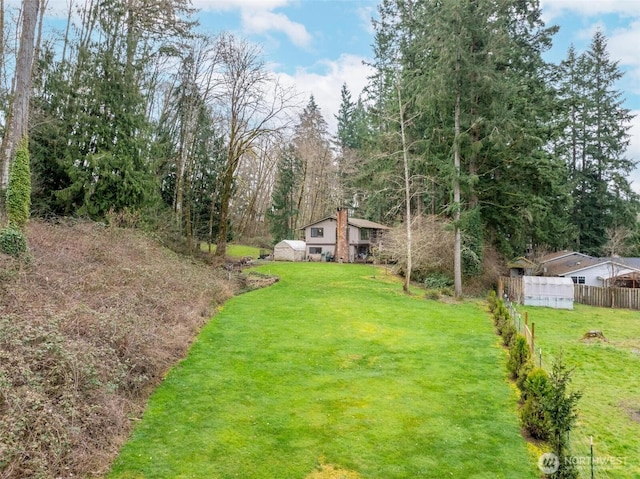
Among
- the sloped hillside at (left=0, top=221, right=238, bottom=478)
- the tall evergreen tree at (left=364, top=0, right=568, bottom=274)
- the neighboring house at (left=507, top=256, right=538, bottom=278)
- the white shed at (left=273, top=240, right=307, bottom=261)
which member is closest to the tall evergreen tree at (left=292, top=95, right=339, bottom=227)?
the white shed at (left=273, top=240, right=307, bottom=261)

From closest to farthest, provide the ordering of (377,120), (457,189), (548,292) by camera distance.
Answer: (457,189)
(548,292)
(377,120)

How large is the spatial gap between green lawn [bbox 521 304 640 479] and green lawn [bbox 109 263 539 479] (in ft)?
4.14

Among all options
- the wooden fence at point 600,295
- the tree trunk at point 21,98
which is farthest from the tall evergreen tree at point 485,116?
the tree trunk at point 21,98

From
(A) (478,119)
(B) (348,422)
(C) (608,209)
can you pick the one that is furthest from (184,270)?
(C) (608,209)

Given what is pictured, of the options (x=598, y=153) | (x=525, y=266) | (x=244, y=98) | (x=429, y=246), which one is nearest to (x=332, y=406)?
(x=429, y=246)

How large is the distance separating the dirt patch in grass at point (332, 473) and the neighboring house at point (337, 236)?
28985 mm

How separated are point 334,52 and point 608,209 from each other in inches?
1119

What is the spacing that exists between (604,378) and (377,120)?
78.9ft

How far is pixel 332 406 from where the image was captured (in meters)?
7.80

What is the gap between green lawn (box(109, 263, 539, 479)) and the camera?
600 centimetres

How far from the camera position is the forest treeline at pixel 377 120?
16438 mm

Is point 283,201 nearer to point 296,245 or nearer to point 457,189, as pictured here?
point 296,245

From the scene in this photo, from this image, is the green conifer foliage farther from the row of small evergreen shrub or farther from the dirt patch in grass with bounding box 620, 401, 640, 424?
the dirt patch in grass with bounding box 620, 401, 640, 424

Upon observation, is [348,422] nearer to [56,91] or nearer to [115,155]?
[115,155]
